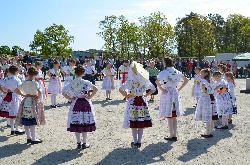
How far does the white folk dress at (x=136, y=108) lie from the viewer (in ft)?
21.5

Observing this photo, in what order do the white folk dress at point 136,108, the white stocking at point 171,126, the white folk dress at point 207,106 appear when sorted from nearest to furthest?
the white folk dress at point 136,108
the white stocking at point 171,126
the white folk dress at point 207,106

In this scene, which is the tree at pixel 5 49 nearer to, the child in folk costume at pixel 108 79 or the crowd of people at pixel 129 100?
the child in folk costume at pixel 108 79

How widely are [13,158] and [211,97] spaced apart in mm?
4255

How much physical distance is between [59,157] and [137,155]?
144 cm

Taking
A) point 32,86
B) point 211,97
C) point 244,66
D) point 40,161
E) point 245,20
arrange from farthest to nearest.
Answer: point 245,20, point 244,66, point 211,97, point 32,86, point 40,161

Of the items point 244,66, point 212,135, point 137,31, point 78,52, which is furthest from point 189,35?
point 212,135

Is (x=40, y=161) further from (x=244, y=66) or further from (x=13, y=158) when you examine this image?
(x=244, y=66)

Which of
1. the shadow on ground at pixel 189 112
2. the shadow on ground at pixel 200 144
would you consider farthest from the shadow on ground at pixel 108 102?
the shadow on ground at pixel 200 144

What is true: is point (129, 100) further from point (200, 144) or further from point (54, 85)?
point (54, 85)

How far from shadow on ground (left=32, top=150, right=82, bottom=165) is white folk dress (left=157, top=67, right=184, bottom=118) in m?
2.00

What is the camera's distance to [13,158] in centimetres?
615

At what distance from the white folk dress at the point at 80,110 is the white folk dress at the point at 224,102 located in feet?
11.3

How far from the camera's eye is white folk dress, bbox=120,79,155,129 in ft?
21.5

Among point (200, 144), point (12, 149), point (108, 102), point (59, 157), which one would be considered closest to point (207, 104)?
point (200, 144)
